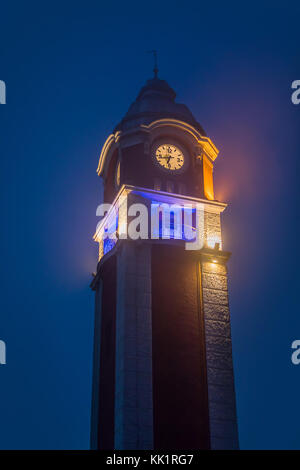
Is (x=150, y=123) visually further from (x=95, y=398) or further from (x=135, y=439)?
(x=135, y=439)

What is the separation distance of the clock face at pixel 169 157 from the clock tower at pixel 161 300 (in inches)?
2.5

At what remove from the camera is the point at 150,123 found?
40.8 metres

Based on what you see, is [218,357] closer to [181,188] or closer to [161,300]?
[161,300]

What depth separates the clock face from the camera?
40531mm

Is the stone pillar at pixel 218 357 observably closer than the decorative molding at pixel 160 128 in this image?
Yes

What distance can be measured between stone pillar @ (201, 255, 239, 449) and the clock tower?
58 mm

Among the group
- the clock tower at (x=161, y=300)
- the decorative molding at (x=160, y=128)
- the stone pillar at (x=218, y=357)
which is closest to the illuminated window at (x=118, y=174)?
the clock tower at (x=161, y=300)

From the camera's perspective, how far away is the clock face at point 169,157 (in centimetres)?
4053

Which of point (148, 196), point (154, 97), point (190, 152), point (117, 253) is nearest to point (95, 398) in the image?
point (117, 253)

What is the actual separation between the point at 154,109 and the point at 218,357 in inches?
688

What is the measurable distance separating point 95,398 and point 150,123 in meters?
17.3

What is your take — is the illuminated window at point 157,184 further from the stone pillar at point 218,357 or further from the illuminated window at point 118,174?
the stone pillar at point 218,357

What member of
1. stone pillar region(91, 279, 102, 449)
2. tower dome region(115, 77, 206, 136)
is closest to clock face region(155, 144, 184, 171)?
tower dome region(115, 77, 206, 136)

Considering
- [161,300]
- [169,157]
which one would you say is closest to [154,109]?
[169,157]
